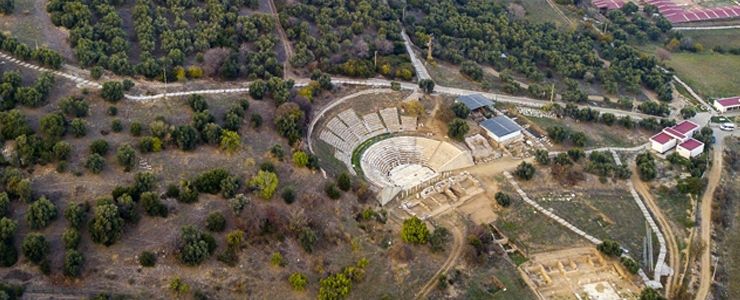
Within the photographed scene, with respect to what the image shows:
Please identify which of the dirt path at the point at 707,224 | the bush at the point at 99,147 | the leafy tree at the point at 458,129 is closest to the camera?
the dirt path at the point at 707,224

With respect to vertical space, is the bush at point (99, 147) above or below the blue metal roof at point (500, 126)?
above

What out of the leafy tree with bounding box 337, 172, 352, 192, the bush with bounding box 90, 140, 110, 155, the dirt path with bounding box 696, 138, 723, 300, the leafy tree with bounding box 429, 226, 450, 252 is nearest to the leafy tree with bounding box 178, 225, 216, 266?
the bush with bounding box 90, 140, 110, 155

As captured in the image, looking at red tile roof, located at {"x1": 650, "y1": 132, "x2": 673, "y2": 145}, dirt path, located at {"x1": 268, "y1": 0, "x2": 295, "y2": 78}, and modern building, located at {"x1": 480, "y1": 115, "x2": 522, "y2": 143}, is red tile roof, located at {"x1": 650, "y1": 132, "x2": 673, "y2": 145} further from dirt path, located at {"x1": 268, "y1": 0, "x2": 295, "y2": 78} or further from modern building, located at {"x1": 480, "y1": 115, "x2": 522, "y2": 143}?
dirt path, located at {"x1": 268, "y1": 0, "x2": 295, "y2": 78}

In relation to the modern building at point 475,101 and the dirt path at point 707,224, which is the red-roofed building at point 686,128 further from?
the modern building at point 475,101

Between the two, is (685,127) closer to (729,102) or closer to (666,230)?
(729,102)

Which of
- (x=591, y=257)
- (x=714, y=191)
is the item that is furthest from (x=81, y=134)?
(x=714, y=191)

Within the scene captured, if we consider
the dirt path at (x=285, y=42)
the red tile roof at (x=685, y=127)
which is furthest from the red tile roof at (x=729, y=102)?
the dirt path at (x=285, y=42)

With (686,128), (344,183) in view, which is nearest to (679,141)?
(686,128)
